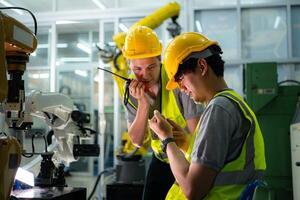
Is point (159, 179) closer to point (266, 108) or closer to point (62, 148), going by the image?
point (62, 148)

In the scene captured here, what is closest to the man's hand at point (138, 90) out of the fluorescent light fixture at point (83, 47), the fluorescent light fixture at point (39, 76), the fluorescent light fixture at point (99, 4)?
the fluorescent light fixture at point (99, 4)

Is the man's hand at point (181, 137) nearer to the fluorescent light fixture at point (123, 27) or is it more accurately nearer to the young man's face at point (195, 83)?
the young man's face at point (195, 83)

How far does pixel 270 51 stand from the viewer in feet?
18.0

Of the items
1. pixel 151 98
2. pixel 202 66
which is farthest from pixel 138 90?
pixel 202 66

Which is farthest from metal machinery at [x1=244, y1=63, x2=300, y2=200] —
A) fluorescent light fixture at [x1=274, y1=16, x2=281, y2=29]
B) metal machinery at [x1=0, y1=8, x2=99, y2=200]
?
metal machinery at [x1=0, y1=8, x2=99, y2=200]

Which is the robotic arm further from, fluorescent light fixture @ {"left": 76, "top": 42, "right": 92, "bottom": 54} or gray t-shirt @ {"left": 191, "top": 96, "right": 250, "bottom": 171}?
fluorescent light fixture @ {"left": 76, "top": 42, "right": 92, "bottom": 54}

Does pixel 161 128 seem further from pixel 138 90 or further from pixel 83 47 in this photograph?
pixel 83 47

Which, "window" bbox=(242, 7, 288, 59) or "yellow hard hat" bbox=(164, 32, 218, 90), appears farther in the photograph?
"window" bbox=(242, 7, 288, 59)

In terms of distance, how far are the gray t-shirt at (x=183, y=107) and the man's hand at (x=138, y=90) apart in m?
0.10

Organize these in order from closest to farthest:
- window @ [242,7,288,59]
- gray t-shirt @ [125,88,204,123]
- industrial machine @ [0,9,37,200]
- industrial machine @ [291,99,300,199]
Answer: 1. industrial machine @ [0,9,37,200]
2. gray t-shirt @ [125,88,204,123]
3. industrial machine @ [291,99,300,199]
4. window @ [242,7,288,59]

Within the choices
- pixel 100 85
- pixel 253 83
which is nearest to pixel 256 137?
pixel 253 83

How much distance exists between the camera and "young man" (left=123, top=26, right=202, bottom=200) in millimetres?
2203

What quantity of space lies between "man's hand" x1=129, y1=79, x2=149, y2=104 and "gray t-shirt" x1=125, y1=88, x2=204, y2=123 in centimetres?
10

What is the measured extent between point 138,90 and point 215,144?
0.96 m
